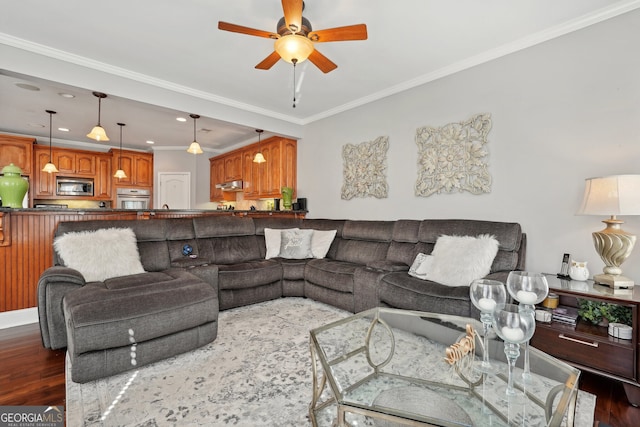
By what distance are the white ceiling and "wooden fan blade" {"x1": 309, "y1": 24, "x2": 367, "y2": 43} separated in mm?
320

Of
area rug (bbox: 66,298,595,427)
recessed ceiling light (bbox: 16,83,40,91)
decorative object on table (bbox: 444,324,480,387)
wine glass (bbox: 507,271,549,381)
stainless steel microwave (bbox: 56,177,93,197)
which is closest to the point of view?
wine glass (bbox: 507,271,549,381)

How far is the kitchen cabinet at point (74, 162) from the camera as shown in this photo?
243 inches

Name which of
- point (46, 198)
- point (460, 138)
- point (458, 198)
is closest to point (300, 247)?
point (458, 198)

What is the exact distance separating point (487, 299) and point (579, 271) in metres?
1.49

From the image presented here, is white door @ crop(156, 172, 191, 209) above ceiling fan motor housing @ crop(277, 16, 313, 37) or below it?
below

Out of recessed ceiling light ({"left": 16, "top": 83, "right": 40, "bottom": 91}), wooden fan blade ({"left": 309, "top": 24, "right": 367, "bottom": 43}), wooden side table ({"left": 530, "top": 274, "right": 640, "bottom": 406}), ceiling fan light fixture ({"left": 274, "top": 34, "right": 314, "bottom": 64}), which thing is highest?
recessed ceiling light ({"left": 16, "top": 83, "right": 40, "bottom": 91})

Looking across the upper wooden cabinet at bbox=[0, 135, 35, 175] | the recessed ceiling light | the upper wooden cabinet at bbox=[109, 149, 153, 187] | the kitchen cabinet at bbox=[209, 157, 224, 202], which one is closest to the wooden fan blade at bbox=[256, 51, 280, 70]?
the recessed ceiling light

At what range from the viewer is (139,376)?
6.38 feet

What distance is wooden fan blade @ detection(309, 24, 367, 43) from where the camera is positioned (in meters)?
2.06

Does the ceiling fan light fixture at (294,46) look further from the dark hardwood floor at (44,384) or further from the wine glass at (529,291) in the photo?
the dark hardwood floor at (44,384)

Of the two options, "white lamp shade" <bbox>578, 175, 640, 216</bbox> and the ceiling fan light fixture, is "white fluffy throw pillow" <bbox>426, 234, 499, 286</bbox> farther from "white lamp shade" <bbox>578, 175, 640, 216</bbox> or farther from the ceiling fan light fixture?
the ceiling fan light fixture

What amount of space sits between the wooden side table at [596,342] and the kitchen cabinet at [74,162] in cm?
820

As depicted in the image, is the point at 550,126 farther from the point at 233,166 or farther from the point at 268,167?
the point at 233,166

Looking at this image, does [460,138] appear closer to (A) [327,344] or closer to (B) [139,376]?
(A) [327,344]
